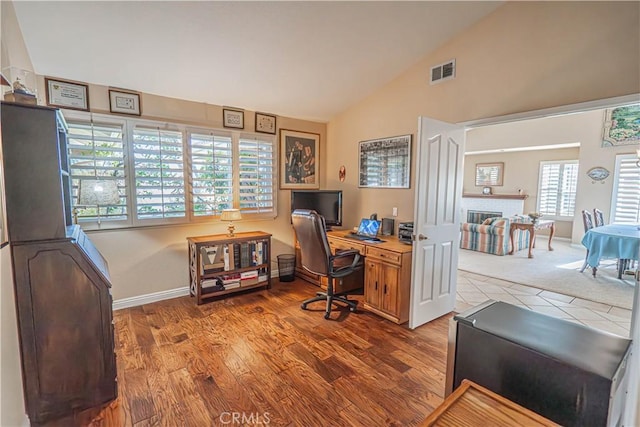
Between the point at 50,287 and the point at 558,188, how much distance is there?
9.77 m

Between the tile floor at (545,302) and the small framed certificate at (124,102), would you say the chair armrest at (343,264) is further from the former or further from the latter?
→ the small framed certificate at (124,102)

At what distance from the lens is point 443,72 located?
3.09 metres

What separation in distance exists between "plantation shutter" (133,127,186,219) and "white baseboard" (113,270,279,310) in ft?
3.00

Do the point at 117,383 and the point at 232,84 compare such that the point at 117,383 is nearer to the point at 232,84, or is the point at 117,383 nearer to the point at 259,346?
the point at 259,346

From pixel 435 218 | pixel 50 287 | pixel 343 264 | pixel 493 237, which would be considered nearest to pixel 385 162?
pixel 435 218

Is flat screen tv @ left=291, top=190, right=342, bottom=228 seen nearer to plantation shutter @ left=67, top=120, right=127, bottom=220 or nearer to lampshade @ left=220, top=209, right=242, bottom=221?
lampshade @ left=220, top=209, right=242, bottom=221

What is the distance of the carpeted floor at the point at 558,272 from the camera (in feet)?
12.8

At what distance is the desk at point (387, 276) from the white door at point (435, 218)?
0.11 metres

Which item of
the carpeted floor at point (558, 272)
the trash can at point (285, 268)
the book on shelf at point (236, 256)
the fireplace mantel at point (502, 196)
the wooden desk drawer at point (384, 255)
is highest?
the fireplace mantel at point (502, 196)

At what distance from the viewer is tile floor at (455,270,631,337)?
313cm

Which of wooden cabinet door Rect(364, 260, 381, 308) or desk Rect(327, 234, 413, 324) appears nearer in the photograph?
desk Rect(327, 234, 413, 324)

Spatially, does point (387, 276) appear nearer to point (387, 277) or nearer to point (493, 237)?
point (387, 277)

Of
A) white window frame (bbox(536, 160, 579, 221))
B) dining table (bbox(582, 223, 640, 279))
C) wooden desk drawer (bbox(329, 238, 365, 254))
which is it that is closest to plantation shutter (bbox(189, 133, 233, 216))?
wooden desk drawer (bbox(329, 238, 365, 254))

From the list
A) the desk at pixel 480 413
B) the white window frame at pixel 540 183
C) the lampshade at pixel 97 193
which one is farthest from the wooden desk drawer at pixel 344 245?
the white window frame at pixel 540 183
